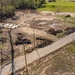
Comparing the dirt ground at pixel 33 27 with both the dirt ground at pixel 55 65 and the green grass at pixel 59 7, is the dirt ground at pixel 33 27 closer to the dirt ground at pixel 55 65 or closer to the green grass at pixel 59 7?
the dirt ground at pixel 55 65

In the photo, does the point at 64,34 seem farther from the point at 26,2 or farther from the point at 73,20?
the point at 26,2

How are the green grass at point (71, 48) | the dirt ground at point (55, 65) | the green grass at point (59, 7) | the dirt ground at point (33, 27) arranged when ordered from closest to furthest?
1. the dirt ground at point (55, 65)
2. the green grass at point (71, 48)
3. the dirt ground at point (33, 27)
4. the green grass at point (59, 7)

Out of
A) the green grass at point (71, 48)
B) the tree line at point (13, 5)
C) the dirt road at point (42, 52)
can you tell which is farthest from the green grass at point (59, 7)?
the green grass at point (71, 48)

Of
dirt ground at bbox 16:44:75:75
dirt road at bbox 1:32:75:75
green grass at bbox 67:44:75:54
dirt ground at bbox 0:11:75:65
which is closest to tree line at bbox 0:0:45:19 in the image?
dirt ground at bbox 0:11:75:65

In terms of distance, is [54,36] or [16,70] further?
[54,36]

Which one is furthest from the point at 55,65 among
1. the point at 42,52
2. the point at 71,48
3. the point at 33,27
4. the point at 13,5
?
the point at 13,5

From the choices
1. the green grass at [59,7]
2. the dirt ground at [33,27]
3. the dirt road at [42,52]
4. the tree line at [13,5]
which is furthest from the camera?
the green grass at [59,7]

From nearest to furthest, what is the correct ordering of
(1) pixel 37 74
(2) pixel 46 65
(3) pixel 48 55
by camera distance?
(1) pixel 37 74 → (2) pixel 46 65 → (3) pixel 48 55

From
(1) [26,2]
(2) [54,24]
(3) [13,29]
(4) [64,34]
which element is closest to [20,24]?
(3) [13,29]
